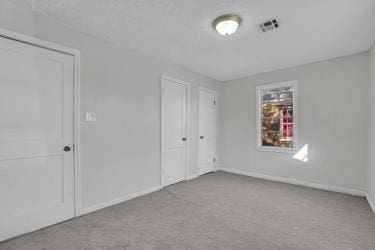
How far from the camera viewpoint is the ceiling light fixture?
7.14ft

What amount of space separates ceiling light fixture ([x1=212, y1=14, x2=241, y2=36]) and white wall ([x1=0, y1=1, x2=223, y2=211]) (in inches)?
61.4

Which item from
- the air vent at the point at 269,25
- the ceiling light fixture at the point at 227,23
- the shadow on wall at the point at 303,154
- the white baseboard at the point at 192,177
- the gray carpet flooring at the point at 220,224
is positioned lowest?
the gray carpet flooring at the point at 220,224

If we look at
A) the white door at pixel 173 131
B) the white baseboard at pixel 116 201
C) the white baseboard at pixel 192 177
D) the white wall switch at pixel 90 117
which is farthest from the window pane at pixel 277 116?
the white wall switch at pixel 90 117

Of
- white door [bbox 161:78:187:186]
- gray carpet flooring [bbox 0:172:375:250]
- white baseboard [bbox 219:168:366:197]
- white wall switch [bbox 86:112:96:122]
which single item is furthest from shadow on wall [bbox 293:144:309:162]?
white wall switch [bbox 86:112:96:122]

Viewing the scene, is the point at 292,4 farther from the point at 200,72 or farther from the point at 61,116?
the point at 61,116

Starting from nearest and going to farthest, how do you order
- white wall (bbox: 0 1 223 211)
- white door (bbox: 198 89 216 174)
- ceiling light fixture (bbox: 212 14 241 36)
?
ceiling light fixture (bbox: 212 14 241 36)
white wall (bbox: 0 1 223 211)
white door (bbox: 198 89 216 174)

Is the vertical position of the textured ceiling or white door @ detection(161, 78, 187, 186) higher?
the textured ceiling

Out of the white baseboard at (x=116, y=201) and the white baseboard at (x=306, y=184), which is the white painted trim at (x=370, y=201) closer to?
the white baseboard at (x=306, y=184)

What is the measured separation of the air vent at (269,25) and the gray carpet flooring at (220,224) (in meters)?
2.52

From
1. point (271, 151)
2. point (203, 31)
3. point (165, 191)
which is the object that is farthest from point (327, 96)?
point (165, 191)

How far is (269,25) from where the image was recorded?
2.38 metres

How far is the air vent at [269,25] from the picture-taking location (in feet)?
7.45

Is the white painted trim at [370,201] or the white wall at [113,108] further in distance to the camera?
the white painted trim at [370,201]

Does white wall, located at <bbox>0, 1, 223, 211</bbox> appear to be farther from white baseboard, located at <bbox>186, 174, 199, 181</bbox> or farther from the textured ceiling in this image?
white baseboard, located at <bbox>186, 174, 199, 181</bbox>
